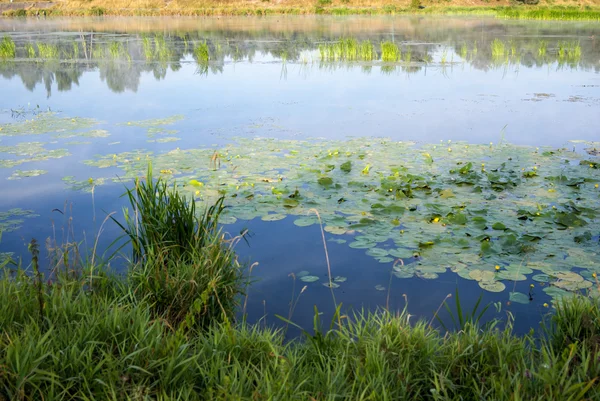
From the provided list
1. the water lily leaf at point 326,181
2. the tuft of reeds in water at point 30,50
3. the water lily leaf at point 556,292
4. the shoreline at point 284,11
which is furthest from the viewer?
the shoreline at point 284,11

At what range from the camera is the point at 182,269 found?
2.92 meters

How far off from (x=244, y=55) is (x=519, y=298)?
12664mm

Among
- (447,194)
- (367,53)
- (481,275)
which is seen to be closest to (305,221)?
(447,194)

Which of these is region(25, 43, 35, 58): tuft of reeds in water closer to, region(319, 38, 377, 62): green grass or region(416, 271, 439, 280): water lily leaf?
region(319, 38, 377, 62): green grass

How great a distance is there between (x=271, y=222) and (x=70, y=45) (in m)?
14.8

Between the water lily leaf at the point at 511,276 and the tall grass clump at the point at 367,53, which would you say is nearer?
the water lily leaf at the point at 511,276

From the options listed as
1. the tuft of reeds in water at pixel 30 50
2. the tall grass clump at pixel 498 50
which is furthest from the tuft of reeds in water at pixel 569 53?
the tuft of reeds in water at pixel 30 50

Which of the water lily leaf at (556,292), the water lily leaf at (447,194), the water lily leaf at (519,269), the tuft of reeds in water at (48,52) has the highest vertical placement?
the tuft of reeds in water at (48,52)

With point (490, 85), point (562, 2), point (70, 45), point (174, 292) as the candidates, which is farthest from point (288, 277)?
point (562, 2)

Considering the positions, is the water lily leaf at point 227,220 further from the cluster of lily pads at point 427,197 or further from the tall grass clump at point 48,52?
the tall grass clump at point 48,52

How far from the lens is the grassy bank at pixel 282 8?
34.3 metres

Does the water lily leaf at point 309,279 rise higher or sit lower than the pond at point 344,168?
lower

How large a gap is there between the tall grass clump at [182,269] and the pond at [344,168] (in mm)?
249

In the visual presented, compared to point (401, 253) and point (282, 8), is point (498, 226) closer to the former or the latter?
point (401, 253)
